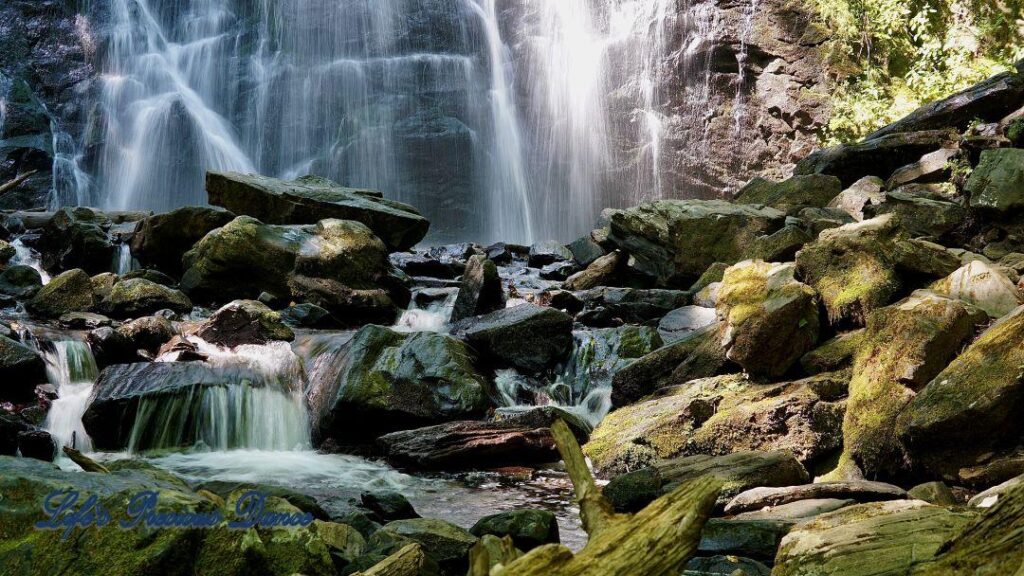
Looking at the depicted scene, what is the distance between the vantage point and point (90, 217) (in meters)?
16.3

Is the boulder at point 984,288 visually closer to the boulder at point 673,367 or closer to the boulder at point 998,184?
the boulder at point 673,367

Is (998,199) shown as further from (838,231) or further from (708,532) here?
(708,532)

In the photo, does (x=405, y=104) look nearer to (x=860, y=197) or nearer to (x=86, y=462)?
(x=860, y=197)

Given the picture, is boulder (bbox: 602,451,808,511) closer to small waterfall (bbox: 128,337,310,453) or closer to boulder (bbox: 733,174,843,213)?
small waterfall (bbox: 128,337,310,453)

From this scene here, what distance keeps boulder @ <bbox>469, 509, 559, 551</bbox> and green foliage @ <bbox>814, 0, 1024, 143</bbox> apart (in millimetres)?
15768

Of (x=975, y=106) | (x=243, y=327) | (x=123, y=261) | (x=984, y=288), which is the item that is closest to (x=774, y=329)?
(x=984, y=288)

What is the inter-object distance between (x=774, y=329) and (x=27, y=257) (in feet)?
42.6

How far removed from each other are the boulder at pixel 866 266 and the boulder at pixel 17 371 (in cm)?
796

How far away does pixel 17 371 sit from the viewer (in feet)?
26.2

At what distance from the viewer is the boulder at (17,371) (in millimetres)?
7934

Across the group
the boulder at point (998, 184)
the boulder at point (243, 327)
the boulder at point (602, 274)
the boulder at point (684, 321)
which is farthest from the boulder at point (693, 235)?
the boulder at point (243, 327)

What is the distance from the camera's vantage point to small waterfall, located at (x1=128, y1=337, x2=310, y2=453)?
25.2ft

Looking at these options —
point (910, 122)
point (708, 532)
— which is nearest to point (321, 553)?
point (708, 532)

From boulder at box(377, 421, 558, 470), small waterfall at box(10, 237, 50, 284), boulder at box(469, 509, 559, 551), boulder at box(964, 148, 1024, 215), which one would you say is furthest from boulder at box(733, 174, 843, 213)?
small waterfall at box(10, 237, 50, 284)
